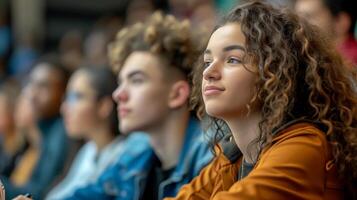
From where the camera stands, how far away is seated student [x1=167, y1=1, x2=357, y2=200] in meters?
1.99

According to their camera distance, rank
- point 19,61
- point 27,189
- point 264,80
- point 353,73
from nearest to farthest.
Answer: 1. point 264,80
2. point 353,73
3. point 27,189
4. point 19,61

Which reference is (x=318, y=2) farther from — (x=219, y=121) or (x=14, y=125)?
(x=14, y=125)

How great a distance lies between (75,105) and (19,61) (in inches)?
167

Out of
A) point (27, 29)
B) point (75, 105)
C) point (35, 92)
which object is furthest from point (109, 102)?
point (27, 29)

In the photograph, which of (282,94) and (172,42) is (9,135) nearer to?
(172,42)

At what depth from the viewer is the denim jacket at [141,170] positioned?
2.88m

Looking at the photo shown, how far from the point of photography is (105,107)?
3.98 meters

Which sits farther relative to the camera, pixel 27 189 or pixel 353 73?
pixel 27 189

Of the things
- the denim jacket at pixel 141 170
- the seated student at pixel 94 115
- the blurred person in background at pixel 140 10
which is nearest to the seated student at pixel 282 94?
the denim jacket at pixel 141 170

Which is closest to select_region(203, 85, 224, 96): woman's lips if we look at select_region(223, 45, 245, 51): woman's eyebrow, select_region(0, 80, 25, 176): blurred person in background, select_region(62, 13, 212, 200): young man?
select_region(223, 45, 245, 51): woman's eyebrow

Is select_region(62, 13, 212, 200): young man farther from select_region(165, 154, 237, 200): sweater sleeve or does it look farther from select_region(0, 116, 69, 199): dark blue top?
select_region(0, 116, 69, 199): dark blue top

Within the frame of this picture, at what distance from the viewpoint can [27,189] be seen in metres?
4.32

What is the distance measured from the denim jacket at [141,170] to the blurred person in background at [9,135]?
5.77 ft

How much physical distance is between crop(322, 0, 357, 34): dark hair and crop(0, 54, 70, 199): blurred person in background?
6.47 ft
